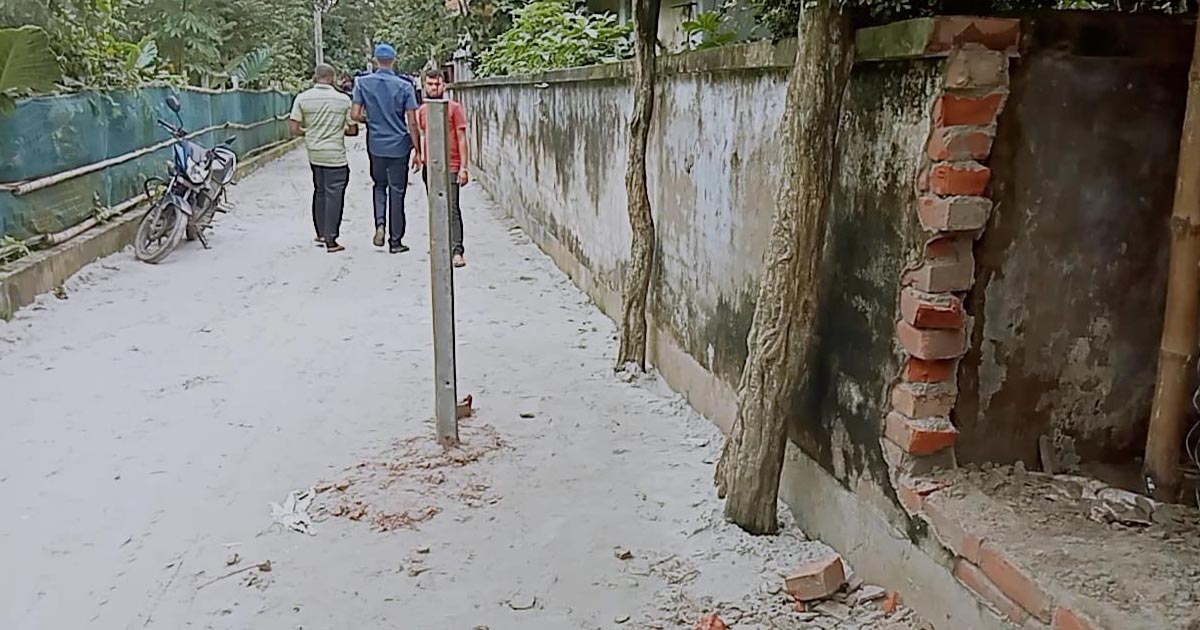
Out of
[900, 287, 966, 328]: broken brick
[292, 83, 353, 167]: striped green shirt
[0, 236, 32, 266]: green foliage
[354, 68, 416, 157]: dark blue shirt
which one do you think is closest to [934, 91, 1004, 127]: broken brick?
[900, 287, 966, 328]: broken brick

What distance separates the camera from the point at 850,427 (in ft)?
10.4

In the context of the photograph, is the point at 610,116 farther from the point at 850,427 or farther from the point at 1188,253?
the point at 1188,253

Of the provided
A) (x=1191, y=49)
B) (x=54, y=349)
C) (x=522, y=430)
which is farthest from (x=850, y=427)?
(x=54, y=349)

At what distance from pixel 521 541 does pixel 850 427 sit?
1.26m

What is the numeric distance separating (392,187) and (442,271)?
4913 mm

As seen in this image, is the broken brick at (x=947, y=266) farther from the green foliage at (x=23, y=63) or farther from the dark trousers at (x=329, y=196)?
the dark trousers at (x=329, y=196)

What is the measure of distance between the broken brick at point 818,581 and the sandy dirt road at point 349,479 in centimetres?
9

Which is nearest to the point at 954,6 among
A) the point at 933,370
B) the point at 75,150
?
the point at 933,370

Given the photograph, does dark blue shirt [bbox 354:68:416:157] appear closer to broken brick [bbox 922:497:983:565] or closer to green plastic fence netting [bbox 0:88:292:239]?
green plastic fence netting [bbox 0:88:292:239]

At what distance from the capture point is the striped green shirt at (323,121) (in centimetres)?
912

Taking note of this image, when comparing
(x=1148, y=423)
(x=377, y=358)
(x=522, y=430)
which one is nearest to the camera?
(x=1148, y=423)

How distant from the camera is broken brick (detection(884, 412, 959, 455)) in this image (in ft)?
9.08

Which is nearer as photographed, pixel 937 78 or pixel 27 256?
pixel 937 78

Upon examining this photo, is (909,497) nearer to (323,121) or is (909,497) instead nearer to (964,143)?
(964,143)
